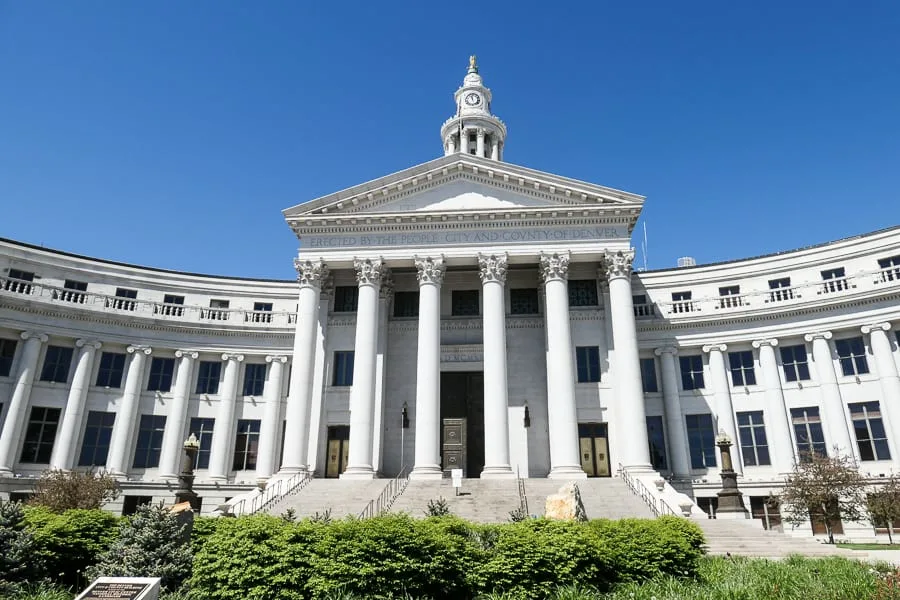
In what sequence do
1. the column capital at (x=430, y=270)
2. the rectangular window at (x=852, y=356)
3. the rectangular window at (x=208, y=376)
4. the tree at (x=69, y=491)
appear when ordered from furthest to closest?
the rectangular window at (x=208, y=376) < the column capital at (x=430, y=270) < the rectangular window at (x=852, y=356) < the tree at (x=69, y=491)

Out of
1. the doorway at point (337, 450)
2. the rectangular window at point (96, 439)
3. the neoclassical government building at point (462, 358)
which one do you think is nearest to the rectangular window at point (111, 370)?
the neoclassical government building at point (462, 358)

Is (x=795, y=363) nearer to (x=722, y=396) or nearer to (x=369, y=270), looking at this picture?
(x=722, y=396)

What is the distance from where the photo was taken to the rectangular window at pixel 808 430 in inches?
1416

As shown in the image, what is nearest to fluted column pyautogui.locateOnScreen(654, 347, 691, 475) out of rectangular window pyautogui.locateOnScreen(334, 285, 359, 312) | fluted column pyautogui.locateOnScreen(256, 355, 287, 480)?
rectangular window pyautogui.locateOnScreen(334, 285, 359, 312)

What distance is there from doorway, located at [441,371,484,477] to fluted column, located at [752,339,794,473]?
17.8 metres

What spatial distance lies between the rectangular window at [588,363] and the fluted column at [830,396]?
1283 cm

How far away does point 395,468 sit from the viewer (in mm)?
37125

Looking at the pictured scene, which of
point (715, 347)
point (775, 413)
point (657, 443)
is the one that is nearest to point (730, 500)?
point (657, 443)

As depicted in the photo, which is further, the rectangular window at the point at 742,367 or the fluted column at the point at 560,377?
the rectangular window at the point at 742,367

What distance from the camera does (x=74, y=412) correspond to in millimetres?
37281

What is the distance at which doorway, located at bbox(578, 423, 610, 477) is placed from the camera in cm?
3622

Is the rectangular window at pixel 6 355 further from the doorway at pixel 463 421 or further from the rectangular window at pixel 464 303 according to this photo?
the rectangular window at pixel 464 303

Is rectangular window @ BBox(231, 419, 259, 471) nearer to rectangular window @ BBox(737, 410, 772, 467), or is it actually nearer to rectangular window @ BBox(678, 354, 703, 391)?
rectangular window @ BBox(678, 354, 703, 391)

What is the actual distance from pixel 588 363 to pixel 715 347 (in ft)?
28.9
